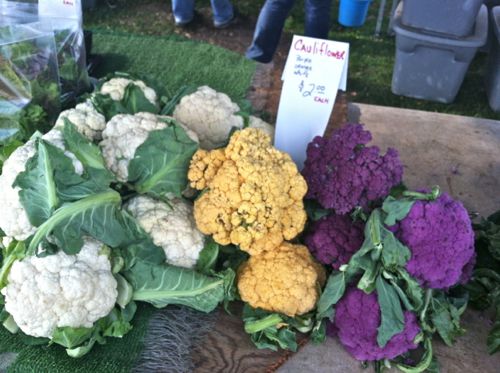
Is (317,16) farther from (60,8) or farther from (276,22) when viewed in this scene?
(60,8)

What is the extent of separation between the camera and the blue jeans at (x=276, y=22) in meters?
3.19

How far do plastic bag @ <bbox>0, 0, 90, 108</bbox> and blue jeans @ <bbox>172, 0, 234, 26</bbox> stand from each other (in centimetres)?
203

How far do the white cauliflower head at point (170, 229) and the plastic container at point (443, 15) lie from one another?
229 cm

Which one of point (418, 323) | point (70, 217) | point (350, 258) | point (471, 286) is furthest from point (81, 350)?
point (471, 286)

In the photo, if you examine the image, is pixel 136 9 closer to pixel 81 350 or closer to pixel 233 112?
pixel 233 112

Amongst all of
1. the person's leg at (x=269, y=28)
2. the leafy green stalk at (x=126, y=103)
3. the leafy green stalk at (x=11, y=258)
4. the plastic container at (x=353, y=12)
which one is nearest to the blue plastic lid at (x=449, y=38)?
the person's leg at (x=269, y=28)

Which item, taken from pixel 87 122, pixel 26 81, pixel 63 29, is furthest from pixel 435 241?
pixel 63 29

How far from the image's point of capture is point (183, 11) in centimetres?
382

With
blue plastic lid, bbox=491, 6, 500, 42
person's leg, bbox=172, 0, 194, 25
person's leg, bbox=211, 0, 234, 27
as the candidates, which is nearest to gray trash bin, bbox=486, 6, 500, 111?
blue plastic lid, bbox=491, 6, 500, 42

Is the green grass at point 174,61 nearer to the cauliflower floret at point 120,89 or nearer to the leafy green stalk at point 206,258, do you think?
the cauliflower floret at point 120,89

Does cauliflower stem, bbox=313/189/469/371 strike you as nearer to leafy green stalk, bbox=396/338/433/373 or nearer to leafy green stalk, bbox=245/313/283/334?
leafy green stalk, bbox=396/338/433/373

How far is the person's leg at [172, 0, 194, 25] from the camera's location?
148 inches

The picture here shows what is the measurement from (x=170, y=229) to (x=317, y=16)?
8.15 feet

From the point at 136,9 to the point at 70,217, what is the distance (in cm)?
358
